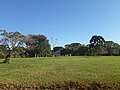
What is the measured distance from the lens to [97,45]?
3169 inches

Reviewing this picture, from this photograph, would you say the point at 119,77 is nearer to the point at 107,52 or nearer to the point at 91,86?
the point at 91,86

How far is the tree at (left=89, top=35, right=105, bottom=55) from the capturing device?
251ft

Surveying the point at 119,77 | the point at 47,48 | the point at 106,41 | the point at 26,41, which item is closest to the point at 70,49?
the point at 47,48

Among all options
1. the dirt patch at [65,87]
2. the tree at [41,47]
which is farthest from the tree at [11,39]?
the tree at [41,47]

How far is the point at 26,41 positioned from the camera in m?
28.9

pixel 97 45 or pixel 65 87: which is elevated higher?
pixel 97 45

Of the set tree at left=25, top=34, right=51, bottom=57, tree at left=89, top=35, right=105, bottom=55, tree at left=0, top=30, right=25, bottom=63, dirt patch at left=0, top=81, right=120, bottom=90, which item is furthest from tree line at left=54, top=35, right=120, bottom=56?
dirt patch at left=0, top=81, right=120, bottom=90

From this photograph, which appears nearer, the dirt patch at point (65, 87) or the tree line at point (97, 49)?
the dirt patch at point (65, 87)

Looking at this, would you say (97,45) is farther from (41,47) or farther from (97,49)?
(41,47)

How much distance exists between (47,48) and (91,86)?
68.5 metres

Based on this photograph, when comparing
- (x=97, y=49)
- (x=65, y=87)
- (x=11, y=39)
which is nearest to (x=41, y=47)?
(x=97, y=49)

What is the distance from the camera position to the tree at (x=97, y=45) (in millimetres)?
76394

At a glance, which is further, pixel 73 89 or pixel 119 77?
pixel 119 77

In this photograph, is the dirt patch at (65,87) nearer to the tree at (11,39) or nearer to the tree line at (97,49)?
the tree at (11,39)
